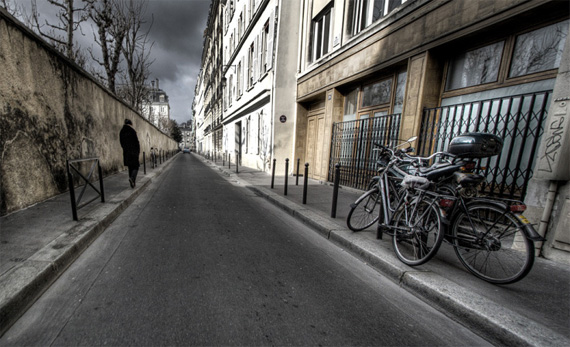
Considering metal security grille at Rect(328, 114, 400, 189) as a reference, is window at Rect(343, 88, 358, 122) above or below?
above

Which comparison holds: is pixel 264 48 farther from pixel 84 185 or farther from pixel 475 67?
pixel 84 185

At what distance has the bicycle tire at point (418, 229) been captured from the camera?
8.21 feet

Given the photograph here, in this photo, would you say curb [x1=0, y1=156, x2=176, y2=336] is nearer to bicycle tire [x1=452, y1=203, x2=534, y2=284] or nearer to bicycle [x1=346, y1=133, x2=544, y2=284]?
bicycle [x1=346, y1=133, x2=544, y2=284]

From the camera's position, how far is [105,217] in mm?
3873

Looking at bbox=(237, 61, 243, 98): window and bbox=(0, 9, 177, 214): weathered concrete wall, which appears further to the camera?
bbox=(237, 61, 243, 98): window

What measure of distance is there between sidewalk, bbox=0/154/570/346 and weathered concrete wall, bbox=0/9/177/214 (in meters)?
0.58

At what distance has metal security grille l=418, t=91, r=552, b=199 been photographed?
3404 mm

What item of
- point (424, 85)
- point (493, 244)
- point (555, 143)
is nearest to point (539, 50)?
point (424, 85)

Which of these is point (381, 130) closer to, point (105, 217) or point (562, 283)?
point (562, 283)

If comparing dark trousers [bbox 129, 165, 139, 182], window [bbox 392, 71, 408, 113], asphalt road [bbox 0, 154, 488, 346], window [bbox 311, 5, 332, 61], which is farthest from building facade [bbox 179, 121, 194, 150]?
asphalt road [bbox 0, 154, 488, 346]

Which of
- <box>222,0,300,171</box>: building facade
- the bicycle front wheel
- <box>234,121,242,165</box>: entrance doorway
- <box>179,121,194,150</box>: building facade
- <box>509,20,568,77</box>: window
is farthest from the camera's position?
<box>179,121,194,150</box>: building facade

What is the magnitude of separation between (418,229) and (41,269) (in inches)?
149

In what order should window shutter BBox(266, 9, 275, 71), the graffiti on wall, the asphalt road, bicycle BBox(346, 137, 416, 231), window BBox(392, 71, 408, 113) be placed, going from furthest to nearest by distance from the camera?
window shutter BBox(266, 9, 275, 71), window BBox(392, 71, 408, 113), bicycle BBox(346, 137, 416, 231), the graffiti on wall, the asphalt road

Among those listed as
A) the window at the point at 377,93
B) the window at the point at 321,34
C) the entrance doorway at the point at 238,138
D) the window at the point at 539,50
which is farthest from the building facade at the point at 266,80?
the window at the point at 539,50
